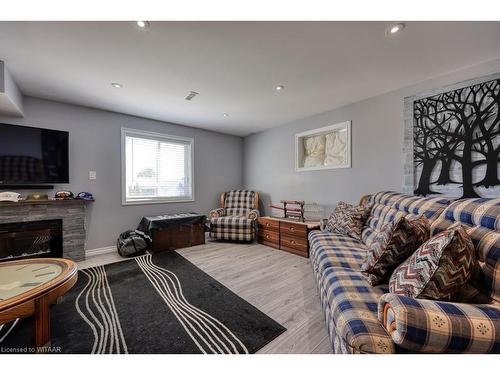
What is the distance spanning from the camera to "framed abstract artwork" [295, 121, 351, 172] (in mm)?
3119

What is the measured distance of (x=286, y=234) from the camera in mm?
3246

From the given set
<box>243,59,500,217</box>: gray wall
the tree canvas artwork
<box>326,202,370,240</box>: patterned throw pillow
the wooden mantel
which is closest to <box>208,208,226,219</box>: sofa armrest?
<box>243,59,500,217</box>: gray wall

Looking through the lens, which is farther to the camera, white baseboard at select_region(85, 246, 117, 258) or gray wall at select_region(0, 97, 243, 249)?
white baseboard at select_region(85, 246, 117, 258)

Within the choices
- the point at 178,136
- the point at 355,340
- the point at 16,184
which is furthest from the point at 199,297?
the point at 178,136

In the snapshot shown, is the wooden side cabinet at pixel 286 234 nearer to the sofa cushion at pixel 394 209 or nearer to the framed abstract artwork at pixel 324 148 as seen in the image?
the sofa cushion at pixel 394 209

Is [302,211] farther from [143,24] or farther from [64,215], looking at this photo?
[64,215]

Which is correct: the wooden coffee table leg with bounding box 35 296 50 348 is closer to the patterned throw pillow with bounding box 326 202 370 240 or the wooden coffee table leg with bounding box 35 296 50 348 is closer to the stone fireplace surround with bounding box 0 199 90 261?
the stone fireplace surround with bounding box 0 199 90 261

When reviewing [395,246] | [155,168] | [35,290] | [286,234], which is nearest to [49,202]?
[155,168]

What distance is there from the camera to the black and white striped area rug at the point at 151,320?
1.32 metres

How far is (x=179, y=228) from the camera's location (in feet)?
11.3

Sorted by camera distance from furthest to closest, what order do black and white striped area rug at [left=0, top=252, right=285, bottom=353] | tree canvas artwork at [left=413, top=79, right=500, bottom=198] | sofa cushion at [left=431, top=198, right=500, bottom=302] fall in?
tree canvas artwork at [left=413, top=79, right=500, bottom=198] < black and white striped area rug at [left=0, top=252, right=285, bottom=353] < sofa cushion at [left=431, top=198, right=500, bottom=302]

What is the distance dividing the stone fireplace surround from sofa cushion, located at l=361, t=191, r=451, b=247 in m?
3.77
